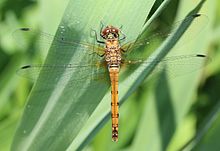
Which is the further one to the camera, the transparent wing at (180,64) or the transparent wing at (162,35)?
the transparent wing at (180,64)

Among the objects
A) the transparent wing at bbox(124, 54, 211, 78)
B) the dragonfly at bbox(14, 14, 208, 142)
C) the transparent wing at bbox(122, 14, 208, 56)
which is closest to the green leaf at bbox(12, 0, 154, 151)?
the dragonfly at bbox(14, 14, 208, 142)

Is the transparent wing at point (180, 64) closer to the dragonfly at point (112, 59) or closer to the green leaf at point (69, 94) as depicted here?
the dragonfly at point (112, 59)

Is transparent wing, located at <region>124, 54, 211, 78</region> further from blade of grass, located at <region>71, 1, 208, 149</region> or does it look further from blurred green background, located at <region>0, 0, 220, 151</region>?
blade of grass, located at <region>71, 1, 208, 149</region>

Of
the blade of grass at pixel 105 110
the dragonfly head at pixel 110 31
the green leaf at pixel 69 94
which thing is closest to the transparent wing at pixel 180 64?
the dragonfly head at pixel 110 31

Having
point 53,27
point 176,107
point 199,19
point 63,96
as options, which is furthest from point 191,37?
point 63,96

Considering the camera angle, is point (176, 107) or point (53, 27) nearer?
point (53, 27)

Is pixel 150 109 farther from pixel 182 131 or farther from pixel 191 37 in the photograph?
pixel 182 131

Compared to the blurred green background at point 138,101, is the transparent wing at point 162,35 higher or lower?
higher
